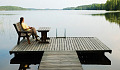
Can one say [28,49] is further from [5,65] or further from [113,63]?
[113,63]

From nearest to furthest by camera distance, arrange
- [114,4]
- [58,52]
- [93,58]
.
Result: 1. [58,52]
2. [93,58]
3. [114,4]

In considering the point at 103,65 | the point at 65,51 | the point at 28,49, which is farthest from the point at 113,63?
the point at 28,49

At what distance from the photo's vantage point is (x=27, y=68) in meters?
6.07

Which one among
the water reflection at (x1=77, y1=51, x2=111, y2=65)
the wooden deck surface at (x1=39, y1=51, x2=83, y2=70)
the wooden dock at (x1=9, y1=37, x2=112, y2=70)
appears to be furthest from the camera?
the water reflection at (x1=77, y1=51, x2=111, y2=65)

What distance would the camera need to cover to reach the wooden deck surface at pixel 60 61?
4.73m

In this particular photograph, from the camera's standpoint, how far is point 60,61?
5246 millimetres

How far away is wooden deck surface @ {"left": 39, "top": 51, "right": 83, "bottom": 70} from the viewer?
4.73m

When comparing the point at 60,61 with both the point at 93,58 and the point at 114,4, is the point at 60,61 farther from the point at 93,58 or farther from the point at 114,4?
the point at 114,4

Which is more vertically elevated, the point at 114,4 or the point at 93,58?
the point at 114,4

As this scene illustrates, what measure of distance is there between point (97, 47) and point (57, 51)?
5.70ft

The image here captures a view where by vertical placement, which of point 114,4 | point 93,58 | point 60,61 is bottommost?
point 93,58

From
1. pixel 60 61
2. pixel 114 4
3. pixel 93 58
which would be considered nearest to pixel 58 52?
pixel 60 61

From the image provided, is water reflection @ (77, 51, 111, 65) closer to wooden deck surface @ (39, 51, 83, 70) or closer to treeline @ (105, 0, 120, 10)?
wooden deck surface @ (39, 51, 83, 70)

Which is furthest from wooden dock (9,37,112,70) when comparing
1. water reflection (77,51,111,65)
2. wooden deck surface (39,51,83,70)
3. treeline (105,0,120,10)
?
treeline (105,0,120,10)
